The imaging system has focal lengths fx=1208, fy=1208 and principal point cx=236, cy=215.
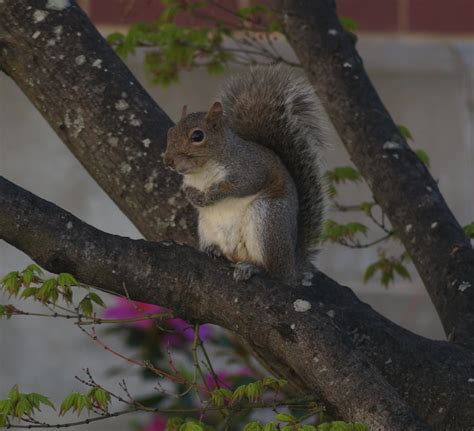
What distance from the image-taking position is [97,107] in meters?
2.30

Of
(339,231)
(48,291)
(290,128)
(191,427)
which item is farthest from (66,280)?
(339,231)

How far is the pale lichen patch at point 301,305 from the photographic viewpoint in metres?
1.89

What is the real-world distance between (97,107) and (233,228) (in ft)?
1.16

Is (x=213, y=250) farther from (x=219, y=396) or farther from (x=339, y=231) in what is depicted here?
(x=219, y=396)

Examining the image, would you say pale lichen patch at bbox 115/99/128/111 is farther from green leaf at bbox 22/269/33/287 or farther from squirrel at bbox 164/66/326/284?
green leaf at bbox 22/269/33/287

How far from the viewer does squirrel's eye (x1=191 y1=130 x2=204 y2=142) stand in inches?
92.8

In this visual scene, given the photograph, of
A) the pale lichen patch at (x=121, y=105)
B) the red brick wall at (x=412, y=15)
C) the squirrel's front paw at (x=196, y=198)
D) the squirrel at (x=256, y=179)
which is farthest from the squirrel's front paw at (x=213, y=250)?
the red brick wall at (x=412, y=15)

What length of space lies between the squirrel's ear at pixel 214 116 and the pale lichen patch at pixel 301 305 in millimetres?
638

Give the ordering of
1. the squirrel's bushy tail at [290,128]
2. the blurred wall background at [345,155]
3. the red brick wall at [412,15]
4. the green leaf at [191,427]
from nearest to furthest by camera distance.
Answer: the green leaf at [191,427] → the squirrel's bushy tail at [290,128] → the blurred wall background at [345,155] → the red brick wall at [412,15]

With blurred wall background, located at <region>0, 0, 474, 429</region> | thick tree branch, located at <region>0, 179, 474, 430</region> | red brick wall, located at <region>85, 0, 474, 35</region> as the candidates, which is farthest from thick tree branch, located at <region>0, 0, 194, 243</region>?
red brick wall, located at <region>85, 0, 474, 35</region>

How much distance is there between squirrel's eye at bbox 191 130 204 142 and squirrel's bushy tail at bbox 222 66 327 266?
0.18 metres

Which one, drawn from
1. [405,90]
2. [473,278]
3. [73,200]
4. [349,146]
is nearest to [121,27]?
[73,200]

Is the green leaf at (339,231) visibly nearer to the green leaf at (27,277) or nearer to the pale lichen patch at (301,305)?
the pale lichen patch at (301,305)

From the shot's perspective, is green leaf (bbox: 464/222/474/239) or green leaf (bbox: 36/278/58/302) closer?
green leaf (bbox: 36/278/58/302)
